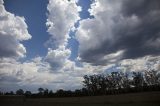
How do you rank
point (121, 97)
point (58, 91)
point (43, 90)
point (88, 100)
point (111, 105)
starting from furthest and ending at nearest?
point (43, 90)
point (58, 91)
point (88, 100)
point (121, 97)
point (111, 105)

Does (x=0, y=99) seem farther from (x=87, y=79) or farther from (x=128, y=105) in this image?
(x=87, y=79)

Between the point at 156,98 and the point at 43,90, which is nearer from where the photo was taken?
the point at 156,98

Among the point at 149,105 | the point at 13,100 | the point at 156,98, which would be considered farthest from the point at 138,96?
the point at 13,100

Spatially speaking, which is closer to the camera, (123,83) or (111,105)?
(111,105)

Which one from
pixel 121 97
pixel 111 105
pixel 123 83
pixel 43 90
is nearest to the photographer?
pixel 111 105

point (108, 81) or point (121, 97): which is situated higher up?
point (108, 81)

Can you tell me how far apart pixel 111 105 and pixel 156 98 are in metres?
8.58

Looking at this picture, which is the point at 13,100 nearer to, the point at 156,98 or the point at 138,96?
the point at 138,96

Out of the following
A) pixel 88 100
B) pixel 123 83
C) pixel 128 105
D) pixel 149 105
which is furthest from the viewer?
pixel 123 83

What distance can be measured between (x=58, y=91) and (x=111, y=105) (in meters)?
59.1

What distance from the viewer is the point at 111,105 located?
1989 inches

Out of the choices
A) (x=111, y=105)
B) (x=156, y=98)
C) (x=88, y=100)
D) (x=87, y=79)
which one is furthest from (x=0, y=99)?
(x=87, y=79)

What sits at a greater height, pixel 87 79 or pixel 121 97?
pixel 87 79

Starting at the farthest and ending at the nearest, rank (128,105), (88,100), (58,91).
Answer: (58,91) → (88,100) → (128,105)
